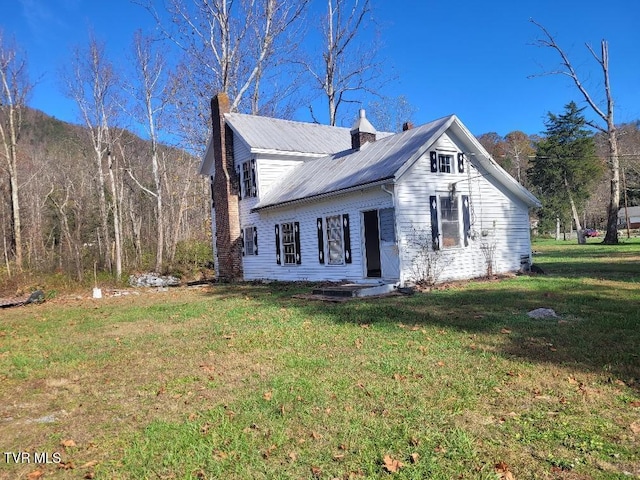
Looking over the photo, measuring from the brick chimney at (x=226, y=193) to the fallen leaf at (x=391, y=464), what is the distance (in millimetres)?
16655

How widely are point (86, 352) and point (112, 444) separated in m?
3.89

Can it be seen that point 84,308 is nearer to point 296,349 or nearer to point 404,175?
point 296,349

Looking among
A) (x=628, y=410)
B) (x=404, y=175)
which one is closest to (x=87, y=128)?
(x=404, y=175)

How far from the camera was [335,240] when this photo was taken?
49.5 ft

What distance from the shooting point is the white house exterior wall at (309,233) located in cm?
1408

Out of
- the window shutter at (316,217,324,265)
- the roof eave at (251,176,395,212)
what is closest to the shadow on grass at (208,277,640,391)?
the window shutter at (316,217,324,265)

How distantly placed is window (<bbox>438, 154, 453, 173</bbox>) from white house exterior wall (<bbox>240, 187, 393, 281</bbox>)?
228 cm

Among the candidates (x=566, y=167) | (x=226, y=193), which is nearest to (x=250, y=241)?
(x=226, y=193)

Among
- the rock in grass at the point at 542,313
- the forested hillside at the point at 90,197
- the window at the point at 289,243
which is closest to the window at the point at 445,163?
the window at the point at 289,243

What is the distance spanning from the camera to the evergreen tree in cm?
4750

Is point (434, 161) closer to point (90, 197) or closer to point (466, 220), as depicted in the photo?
point (466, 220)

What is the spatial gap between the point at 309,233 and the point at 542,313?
9178mm

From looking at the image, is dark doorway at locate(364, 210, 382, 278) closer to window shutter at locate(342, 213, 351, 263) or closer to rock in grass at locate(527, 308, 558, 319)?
window shutter at locate(342, 213, 351, 263)

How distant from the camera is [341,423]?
3982 millimetres
